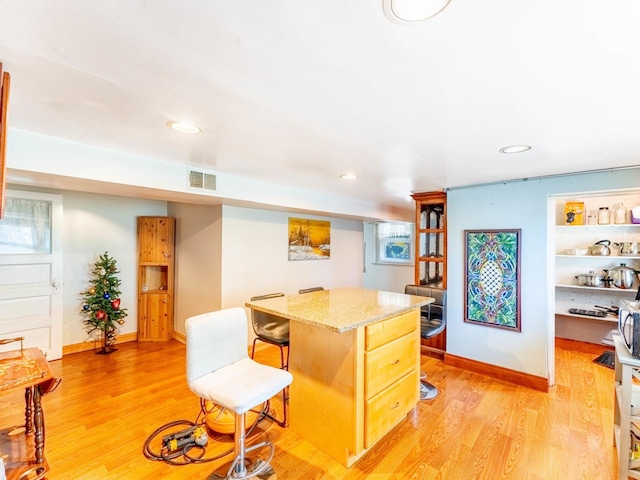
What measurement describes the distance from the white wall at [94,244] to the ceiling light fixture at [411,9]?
456cm

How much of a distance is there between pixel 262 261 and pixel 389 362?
2.54 meters

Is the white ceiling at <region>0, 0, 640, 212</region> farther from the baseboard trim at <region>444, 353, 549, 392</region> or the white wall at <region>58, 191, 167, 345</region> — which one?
the white wall at <region>58, 191, 167, 345</region>

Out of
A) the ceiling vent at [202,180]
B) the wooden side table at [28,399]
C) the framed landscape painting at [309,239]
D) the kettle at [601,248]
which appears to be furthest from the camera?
the framed landscape painting at [309,239]

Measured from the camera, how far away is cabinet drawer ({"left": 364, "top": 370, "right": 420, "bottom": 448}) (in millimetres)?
1979

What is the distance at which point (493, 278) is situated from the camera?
3.34 metres

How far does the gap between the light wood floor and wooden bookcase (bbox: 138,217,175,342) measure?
3.18 feet

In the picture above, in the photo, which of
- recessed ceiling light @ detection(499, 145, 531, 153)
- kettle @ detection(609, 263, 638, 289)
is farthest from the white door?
kettle @ detection(609, 263, 638, 289)

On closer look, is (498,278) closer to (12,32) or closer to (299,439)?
(299,439)

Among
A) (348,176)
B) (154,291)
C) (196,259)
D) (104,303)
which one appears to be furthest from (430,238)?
(104,303)

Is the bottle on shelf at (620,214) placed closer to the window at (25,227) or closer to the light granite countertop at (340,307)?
the light granite countertop at (340,307)

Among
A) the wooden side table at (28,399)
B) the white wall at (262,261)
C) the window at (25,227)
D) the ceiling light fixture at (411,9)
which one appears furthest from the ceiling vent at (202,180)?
the ceiling light fixture at (411,9)

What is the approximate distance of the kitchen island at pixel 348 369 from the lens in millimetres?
1910

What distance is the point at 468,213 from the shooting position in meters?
3.54

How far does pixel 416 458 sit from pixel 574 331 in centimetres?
383
